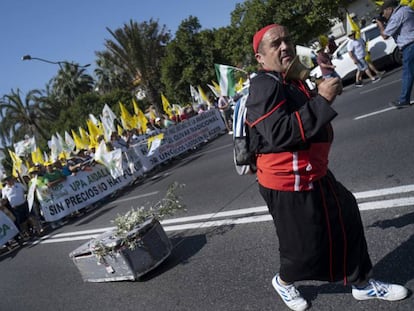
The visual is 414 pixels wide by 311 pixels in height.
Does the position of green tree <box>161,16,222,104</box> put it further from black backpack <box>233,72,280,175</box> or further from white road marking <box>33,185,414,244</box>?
black backpack <box>233,72,280,175</box>

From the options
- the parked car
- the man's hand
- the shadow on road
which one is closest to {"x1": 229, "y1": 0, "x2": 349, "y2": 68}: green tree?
the parked car

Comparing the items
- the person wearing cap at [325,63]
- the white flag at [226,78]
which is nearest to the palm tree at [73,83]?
the white flag at [226,78]

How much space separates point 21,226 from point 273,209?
34.1ft

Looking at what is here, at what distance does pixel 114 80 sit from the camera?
60531mm

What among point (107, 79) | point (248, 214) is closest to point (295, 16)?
point (248, 214)

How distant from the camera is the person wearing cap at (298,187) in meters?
2.43

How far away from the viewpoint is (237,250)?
457cm

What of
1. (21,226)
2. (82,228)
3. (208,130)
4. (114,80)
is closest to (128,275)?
(82,228)

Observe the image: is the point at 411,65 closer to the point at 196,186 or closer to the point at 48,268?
the point at 196,186

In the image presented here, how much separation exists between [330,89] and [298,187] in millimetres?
695

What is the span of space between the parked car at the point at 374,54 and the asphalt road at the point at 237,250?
657 cm

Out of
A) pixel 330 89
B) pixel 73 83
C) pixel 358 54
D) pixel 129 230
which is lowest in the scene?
pixel 129 230

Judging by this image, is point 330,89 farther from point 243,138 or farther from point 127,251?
point 127,251

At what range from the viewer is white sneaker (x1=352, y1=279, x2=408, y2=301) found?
274cm
